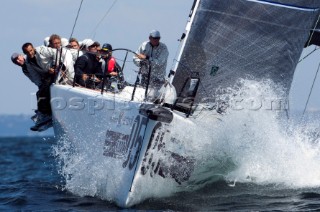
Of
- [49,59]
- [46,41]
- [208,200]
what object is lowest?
[208,200]

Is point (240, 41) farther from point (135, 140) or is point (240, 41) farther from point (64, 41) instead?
point (64, 41)

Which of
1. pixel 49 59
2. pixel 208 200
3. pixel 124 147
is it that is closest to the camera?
pixel 124 147

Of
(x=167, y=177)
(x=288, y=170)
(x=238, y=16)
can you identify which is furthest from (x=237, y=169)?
(x=238, y=16)

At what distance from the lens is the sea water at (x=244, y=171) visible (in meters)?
7.62

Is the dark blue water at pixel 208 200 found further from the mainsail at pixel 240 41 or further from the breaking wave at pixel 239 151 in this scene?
the mainsail at pixel 240 41

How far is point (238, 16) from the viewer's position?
8961mm

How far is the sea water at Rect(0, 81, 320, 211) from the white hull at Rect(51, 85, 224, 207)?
105mm

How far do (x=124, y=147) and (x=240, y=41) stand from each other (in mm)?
2192

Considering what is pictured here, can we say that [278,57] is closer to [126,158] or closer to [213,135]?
[213,135]

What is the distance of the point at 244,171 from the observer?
8672 millimetres

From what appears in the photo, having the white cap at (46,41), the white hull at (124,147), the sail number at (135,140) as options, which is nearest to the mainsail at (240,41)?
the white hull at (124,147)

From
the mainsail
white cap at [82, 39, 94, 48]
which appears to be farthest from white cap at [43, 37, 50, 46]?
the mainsail

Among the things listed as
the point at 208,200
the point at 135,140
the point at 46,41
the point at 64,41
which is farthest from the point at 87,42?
the point at 208,200

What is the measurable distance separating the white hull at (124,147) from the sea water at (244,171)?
0.34 feet
